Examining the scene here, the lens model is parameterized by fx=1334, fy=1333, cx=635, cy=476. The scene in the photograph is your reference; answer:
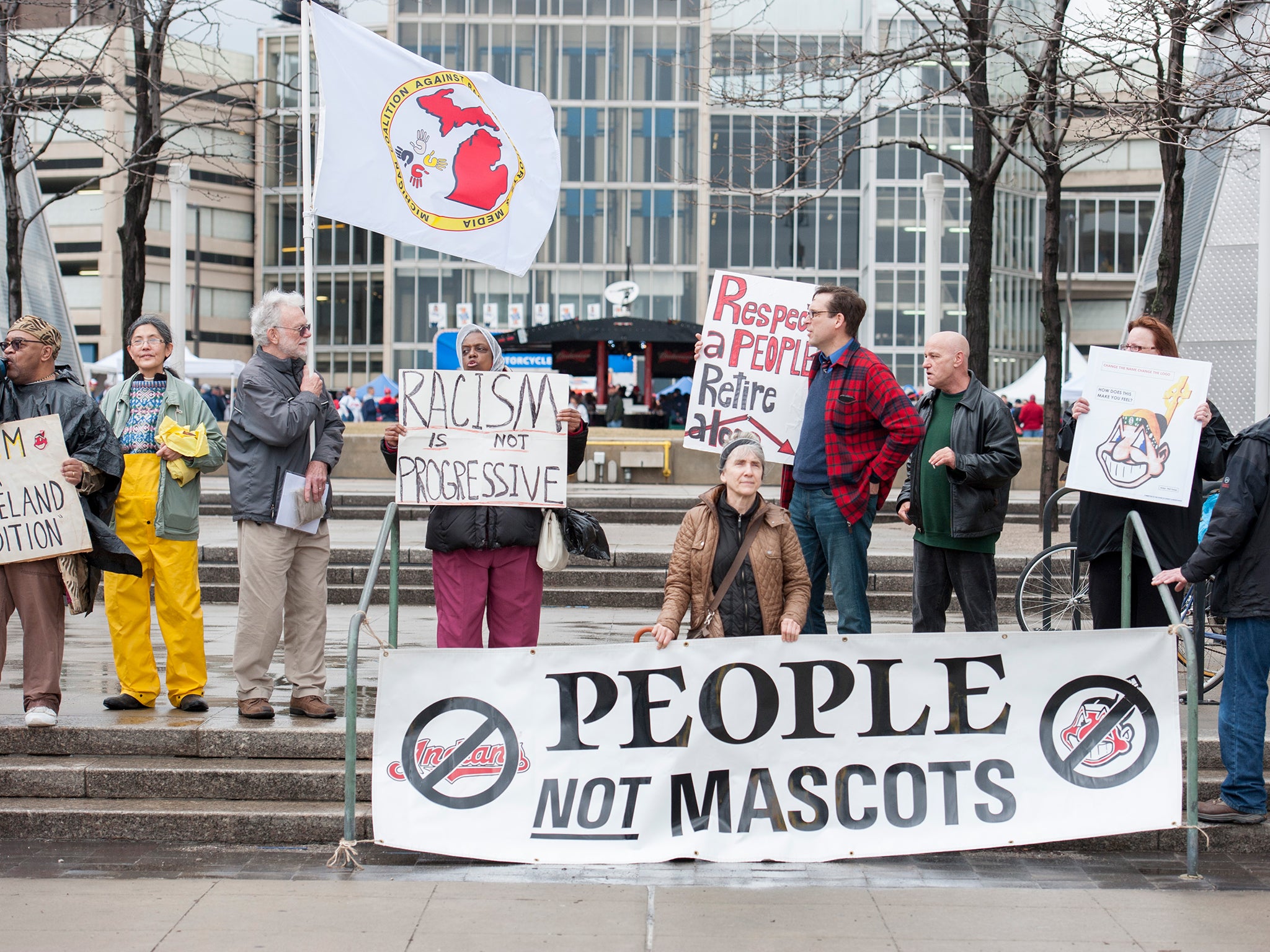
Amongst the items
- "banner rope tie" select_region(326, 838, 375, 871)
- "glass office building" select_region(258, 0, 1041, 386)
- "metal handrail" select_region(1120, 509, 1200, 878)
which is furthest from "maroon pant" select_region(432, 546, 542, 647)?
"glass office building" select_region(258, 0, 1041, 386)

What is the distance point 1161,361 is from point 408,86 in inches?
163

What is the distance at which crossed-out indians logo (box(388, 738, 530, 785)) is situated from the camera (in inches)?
216

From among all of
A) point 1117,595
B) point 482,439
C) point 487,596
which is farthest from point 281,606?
point 1117,595

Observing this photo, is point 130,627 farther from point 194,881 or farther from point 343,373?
point 343,373

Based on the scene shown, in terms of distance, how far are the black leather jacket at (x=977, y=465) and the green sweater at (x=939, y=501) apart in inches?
1.0

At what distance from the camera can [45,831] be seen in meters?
5.93

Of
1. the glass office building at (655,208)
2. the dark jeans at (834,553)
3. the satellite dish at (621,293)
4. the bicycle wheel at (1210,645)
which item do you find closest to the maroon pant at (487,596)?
the dark jeans at (834,553)

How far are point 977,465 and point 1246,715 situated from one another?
5.32 feet

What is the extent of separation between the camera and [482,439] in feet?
21.4

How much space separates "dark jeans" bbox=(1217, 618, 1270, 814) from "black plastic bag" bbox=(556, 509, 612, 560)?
2892 millimetres

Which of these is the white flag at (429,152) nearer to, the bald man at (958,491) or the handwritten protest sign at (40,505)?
the handwritten protest sign at (40,505)

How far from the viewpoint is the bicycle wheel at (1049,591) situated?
9.03 meters

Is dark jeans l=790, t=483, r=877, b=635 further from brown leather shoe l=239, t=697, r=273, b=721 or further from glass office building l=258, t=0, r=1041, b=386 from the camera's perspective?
glass office building l=258, t=0, r=1041, b=386

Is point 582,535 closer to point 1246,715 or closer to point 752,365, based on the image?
point 752,365
